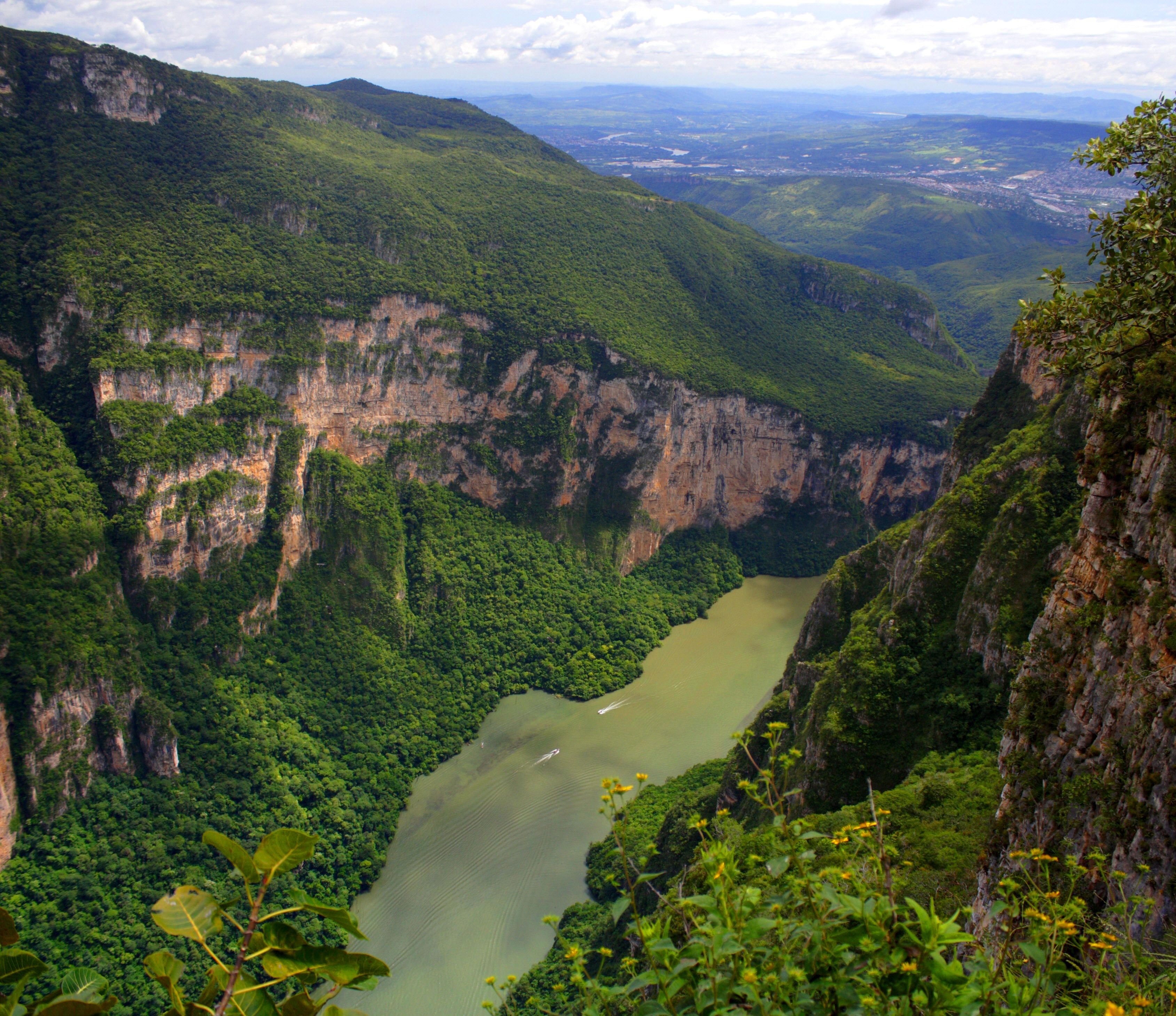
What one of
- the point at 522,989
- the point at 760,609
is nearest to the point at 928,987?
the point at 522,989

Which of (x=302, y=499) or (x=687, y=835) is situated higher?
(x=302, y=499)

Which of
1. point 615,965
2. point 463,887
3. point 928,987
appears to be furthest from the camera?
point 463,887

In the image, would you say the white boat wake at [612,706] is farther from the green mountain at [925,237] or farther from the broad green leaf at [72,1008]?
the green mountain at [925,237]

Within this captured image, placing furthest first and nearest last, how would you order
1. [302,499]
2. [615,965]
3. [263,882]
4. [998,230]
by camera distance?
1. [998,230]
2. [302,499]
3. [615,965]
4. [263,882]

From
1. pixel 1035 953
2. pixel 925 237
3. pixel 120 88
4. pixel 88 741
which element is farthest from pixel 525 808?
pixel 925 237

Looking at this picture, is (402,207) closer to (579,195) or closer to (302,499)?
(579,195)

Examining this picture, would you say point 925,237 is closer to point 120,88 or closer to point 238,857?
point 120,88
